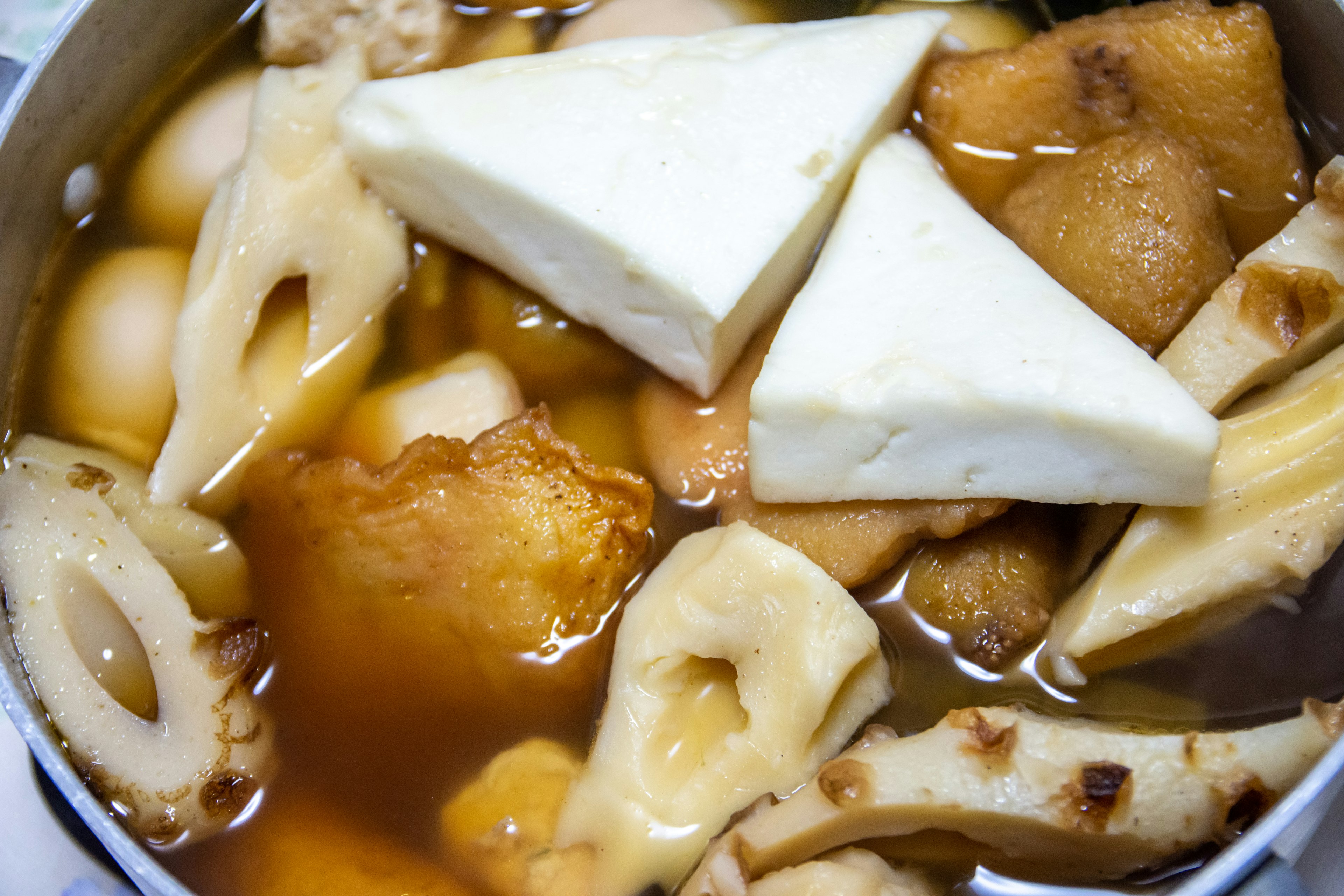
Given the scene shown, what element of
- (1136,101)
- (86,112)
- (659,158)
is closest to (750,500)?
(659,158)

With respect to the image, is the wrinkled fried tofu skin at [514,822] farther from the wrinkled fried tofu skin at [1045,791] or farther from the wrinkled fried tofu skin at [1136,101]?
the wrinkled fried tofu skin at [1136,101]

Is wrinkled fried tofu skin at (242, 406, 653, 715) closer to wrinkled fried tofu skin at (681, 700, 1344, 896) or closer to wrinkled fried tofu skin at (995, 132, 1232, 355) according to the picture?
Result: wrinkled fried tofu skin at (681, 700, 1344, 896)

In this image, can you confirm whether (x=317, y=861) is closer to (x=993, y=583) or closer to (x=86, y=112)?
(x=993, y=583)

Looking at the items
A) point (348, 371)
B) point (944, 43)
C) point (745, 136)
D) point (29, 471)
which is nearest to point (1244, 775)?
point (745, 136)

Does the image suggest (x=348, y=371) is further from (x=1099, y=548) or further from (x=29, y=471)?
(x=1099, y=548)

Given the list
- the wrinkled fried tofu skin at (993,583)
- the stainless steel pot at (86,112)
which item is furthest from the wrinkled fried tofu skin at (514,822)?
the wrinkled fried tofu skin at (993,583)

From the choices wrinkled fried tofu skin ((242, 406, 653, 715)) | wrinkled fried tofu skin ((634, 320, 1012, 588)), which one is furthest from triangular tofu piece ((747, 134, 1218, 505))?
wrinkled fried tofu skin ((242, 406, 653, 715))
